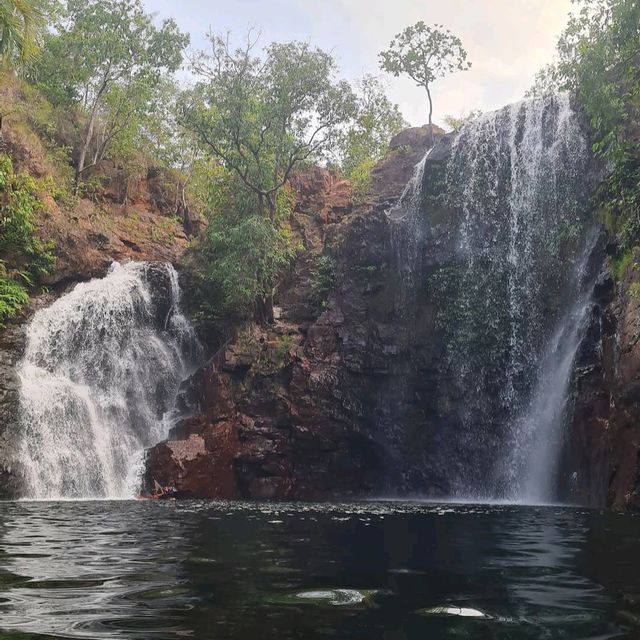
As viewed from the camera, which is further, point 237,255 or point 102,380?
point 237,255

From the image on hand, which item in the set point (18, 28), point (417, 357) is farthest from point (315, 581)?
point (417, 357)

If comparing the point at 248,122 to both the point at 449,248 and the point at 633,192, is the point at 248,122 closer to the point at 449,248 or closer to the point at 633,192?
the point at 449,248

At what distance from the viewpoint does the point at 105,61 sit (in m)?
33.5

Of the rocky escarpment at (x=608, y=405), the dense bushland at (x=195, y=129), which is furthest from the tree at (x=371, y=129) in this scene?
the rocky escarpment at (x=608, y=405)

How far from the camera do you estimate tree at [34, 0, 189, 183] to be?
3114 cm

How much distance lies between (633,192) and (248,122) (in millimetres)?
16653

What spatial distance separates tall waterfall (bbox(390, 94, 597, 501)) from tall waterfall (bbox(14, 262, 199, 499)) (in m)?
10.3

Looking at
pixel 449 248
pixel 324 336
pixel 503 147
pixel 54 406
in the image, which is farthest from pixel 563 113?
pixel 54 406

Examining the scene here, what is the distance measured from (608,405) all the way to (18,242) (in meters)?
22.1

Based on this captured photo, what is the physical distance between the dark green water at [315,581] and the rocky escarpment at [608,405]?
19.4 ft

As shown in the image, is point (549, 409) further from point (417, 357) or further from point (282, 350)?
point (282, 350)

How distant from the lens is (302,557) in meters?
7.20

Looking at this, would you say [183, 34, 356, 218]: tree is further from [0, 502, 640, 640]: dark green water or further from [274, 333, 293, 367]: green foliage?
[0, 502, 640, 640]: dark green water

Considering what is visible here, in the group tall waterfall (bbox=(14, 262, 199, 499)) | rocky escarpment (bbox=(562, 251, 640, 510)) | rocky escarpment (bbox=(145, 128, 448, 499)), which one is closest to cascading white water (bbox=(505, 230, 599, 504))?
rocky escarpment (bbox=(562, 251, 640, 510))
